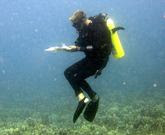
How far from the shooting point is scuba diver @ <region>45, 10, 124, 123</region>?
37.1 feet

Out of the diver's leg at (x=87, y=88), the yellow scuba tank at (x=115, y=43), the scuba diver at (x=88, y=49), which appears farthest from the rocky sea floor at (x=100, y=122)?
the yellow scuba tank at (x=115, y=43)

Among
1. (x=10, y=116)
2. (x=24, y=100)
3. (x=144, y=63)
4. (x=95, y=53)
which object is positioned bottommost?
(x=144, y=63)

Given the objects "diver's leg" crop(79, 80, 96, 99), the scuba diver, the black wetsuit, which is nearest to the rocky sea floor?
"diver's leg" crop(79, 80, 96, 99)

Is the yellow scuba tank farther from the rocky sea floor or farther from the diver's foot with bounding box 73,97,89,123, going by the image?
the rocky sea floor

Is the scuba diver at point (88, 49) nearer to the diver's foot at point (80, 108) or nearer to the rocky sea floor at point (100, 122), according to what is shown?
the diver's foot at point (80, 108)

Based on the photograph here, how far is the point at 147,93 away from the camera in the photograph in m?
32.8

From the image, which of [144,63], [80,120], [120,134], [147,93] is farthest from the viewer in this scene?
[144,63]

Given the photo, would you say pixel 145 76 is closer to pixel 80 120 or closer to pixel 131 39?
pixel 80 120

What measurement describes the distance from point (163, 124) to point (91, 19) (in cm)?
811

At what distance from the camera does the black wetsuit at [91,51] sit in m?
11.3

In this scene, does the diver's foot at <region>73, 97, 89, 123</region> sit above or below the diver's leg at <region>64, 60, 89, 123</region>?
below

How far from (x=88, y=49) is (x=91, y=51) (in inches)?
6.1

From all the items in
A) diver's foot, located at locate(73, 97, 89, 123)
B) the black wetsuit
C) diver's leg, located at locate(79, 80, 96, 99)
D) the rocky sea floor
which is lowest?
the rocky sea floor

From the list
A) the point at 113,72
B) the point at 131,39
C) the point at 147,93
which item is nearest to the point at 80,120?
the point at 147,93
